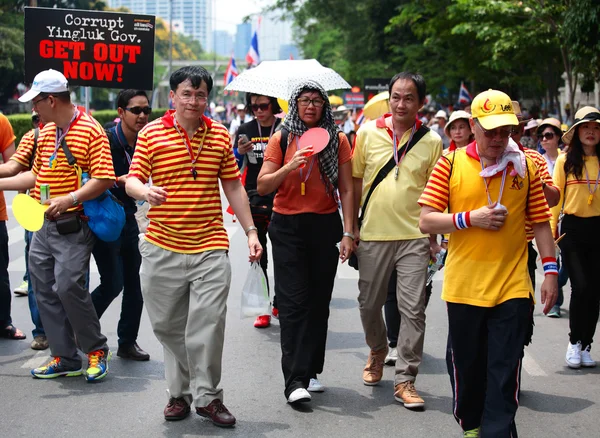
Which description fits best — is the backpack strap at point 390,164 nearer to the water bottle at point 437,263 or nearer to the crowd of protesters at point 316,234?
the crowd of protesters at point 316,234

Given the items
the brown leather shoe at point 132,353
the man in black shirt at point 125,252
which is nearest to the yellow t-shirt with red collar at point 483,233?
the man in black shirt at point 125,252

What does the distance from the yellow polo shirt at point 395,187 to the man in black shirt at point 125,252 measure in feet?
5.59

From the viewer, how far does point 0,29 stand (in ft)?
142

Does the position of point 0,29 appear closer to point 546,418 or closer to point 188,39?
point 546,418

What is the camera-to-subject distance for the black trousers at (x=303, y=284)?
6.20 metres

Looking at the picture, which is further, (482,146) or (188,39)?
(188,39)

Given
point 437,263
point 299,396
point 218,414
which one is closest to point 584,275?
point 437,263

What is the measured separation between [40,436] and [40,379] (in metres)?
1.27

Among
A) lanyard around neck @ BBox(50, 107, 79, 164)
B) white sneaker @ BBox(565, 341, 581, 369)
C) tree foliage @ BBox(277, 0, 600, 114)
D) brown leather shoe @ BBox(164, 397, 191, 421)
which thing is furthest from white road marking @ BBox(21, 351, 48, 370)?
tree foliage @ BBox(277, 0, 600, 114)

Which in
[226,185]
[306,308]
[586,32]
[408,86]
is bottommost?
[306,308]

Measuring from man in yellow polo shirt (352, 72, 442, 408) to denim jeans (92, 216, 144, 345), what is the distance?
1776 millimetres

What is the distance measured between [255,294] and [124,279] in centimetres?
148

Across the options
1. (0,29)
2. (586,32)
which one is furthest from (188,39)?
(586,32)

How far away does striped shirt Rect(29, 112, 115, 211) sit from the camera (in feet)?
21.4
